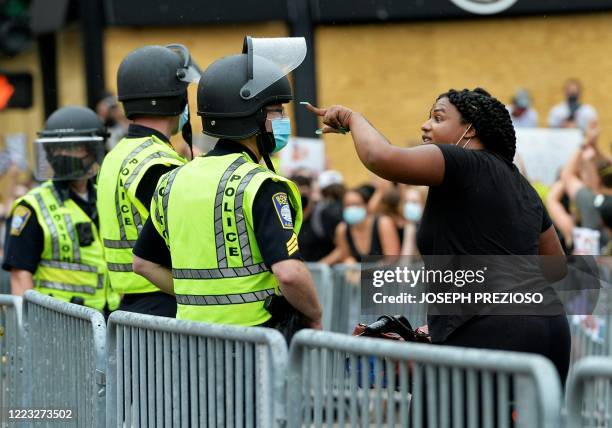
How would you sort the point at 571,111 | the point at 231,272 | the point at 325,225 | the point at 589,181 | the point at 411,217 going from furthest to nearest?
the point at 571,111 → the point at 325,225 → the point at 411,217 → the point at 589,181 → the point at 231,272

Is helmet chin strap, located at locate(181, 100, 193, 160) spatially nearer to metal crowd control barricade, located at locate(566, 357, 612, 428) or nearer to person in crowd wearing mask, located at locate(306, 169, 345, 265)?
metal crowd control barricade, located at locate(566, 357, 612, 428)

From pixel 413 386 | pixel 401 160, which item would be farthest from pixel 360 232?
pixel 413 386

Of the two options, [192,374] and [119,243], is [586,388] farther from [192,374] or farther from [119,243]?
[119,243]

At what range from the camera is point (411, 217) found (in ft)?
40.1

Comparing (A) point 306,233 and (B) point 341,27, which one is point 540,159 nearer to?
(A) point 306,233

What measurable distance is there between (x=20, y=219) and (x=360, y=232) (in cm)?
529

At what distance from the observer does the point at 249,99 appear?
207 inches

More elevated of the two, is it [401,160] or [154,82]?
[154,82]

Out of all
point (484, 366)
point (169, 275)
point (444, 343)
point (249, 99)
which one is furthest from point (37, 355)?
point (484, 366)

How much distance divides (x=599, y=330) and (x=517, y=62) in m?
11.9

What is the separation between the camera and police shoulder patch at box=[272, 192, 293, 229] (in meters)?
4.99

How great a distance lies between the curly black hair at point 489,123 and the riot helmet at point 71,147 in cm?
328

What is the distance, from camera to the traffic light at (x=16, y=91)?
1650cm

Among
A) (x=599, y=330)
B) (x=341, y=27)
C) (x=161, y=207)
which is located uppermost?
(x=341, y=27)
